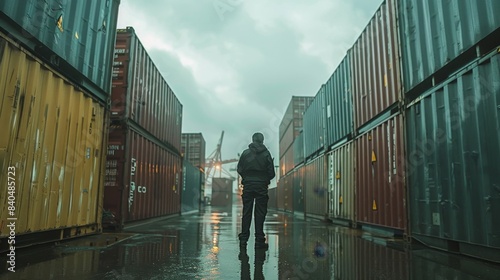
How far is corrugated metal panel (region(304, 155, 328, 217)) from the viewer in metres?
13.2

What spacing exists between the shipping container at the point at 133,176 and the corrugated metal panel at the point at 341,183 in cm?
592

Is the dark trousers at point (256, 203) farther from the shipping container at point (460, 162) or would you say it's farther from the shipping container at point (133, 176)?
the shipping container at point (133, 176)

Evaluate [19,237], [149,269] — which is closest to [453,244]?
[149,269]

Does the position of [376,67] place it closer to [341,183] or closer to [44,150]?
[341,183]

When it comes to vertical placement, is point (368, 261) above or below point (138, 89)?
below

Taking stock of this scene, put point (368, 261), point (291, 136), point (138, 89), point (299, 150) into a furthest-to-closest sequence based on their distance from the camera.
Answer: point (291, 136) → point (299, 150) → point (138, 89) → point (368, 261)

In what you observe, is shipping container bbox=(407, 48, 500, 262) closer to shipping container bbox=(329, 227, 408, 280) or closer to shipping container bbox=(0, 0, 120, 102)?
shipping container bbox=(329, 227, 408, 280)

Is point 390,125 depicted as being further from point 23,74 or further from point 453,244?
point 23,74

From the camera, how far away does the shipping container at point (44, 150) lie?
4676 millimetres

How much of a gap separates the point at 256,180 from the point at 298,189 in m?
12.8

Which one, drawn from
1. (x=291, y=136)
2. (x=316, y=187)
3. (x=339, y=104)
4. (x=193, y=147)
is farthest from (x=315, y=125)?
(x=193, y=147)

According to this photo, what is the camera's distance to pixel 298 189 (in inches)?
733

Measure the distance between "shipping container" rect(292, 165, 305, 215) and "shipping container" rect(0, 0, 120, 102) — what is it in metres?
11.7

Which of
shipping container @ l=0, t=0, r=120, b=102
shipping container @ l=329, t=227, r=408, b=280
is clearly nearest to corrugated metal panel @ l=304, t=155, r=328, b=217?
shipping container @ l=329, t=227, r=408, b=280
